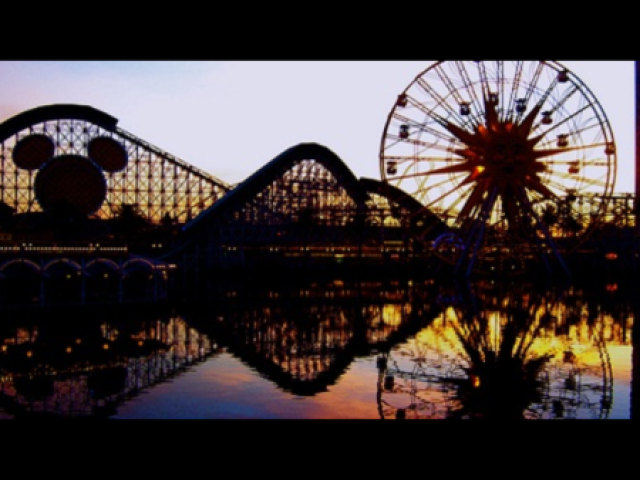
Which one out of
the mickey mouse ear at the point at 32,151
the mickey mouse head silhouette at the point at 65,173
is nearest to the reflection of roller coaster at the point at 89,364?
the mickey mouse head silhouette at the point at 65,173

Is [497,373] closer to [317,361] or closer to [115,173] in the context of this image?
[317,361]

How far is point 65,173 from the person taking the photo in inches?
1357

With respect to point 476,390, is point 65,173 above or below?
above

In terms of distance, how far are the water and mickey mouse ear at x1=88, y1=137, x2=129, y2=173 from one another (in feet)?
75.3

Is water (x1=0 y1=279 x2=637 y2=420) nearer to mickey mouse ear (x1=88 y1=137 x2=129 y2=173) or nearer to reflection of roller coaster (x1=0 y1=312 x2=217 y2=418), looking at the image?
reflection of roller coaster (x1=0 y1=312 x2=217 y2=418)

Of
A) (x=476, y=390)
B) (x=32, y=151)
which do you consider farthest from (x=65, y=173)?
(x=476, y=390)

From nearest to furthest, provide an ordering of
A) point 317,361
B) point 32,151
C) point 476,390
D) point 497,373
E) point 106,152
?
1. point 476,390
2. point 497,373
3. point 317,361
4. point 32,151
5. point 106,152

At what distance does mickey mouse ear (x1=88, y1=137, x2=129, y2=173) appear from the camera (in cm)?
4419

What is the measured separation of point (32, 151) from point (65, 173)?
9779 mm
